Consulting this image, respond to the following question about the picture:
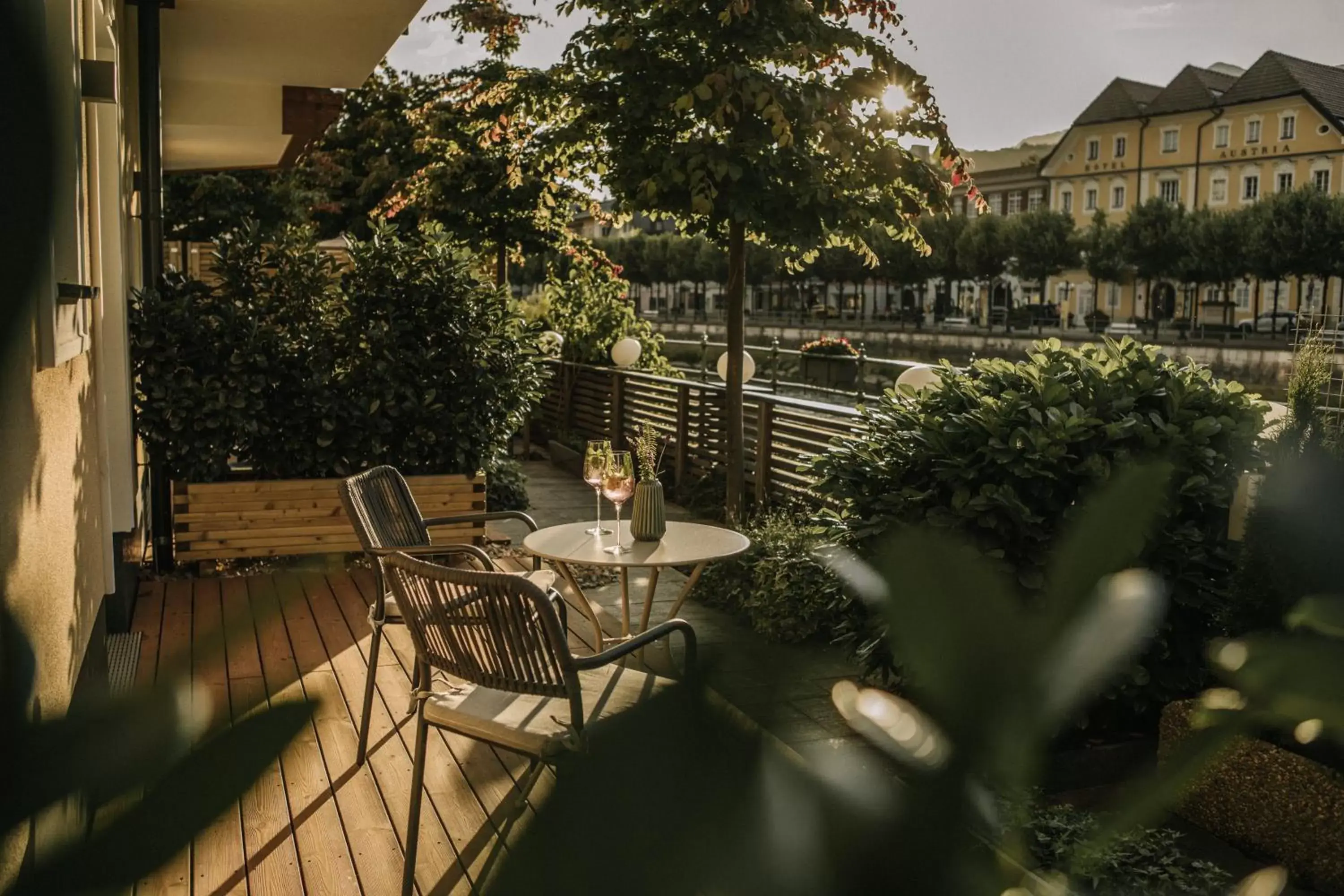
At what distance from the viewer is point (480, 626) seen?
2629 mm

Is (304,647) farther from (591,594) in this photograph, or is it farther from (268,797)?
(268,797)

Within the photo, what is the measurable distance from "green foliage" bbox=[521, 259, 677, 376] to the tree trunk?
4367 millimetres

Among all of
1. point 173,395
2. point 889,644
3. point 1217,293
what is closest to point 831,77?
point 173,395

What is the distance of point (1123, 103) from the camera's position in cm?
6034

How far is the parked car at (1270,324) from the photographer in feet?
129

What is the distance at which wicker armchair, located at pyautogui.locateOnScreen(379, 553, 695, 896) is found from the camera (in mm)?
2457

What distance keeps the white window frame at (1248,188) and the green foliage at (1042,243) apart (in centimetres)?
805

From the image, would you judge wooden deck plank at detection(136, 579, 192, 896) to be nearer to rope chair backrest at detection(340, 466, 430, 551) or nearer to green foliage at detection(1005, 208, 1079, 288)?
rope chair backrest at detection(340, 466, 430, 551)

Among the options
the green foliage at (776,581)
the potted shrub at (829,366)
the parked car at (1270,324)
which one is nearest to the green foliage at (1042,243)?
the parked car at (1270,324)

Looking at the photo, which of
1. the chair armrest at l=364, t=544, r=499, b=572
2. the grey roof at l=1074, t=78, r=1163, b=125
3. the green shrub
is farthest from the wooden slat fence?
the grey roof at l=1074, t=78, r=1163, b=125

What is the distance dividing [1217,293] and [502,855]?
6164 centimetres

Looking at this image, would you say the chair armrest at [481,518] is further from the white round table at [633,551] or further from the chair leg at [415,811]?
the chair leg at [415,811]

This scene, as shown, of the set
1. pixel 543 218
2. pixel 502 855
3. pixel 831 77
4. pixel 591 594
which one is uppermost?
pixel 831 77

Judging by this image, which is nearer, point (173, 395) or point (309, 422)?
point (173, 395)
